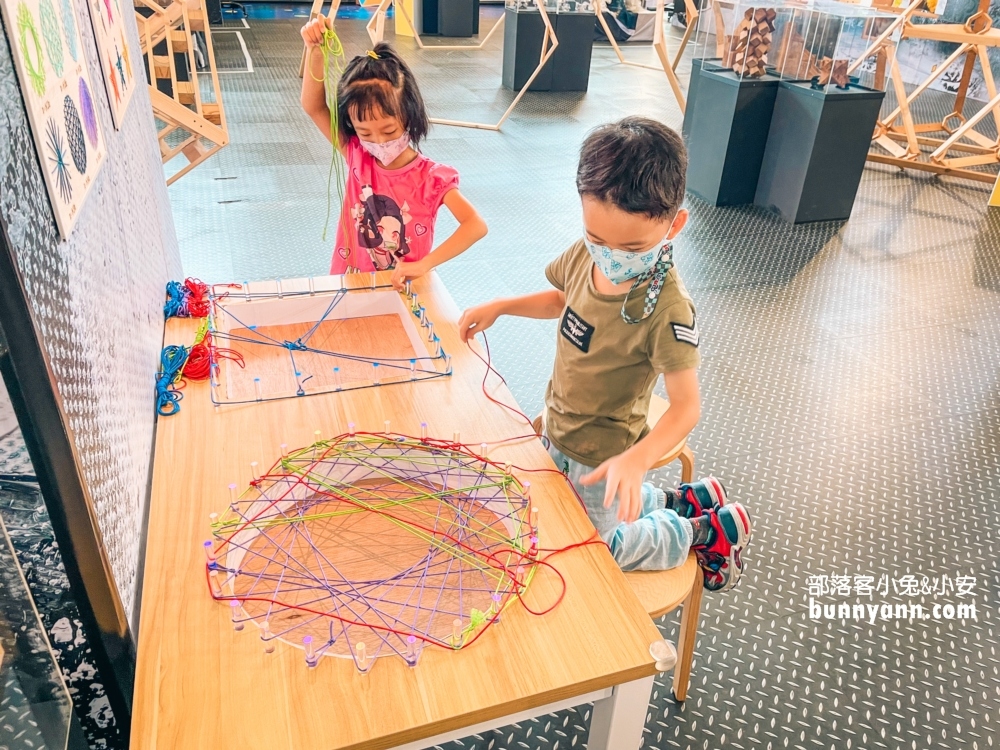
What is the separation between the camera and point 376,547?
101cm

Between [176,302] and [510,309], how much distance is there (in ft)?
2.26

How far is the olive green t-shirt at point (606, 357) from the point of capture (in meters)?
1.15

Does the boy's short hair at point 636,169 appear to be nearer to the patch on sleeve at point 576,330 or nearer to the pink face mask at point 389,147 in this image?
the patch on sleeve at point 576,330

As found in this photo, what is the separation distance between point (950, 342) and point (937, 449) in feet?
2.76

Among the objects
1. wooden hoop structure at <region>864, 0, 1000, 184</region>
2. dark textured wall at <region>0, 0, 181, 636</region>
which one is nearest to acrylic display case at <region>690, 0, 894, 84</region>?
wooden hoop structure at <region>864, 0, 1000, 184</region>

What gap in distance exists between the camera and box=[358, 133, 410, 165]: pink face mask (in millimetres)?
1682

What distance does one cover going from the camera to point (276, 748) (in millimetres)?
723

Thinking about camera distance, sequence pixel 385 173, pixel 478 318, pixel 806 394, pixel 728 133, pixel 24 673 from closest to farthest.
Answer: pixel 24 673, pixel 478 318, pixel 385 173, pixel 806 394, pixel 728 133

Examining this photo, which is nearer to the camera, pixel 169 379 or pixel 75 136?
pixel 75 136

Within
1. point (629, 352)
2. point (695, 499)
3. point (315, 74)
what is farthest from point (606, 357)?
point (315, 74)

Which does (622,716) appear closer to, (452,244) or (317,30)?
(452,244)

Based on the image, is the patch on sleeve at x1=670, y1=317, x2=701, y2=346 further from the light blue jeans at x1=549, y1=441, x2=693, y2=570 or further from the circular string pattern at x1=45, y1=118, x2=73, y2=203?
the circular string pattern at x1=45, y1=118, x2=73, y2=203

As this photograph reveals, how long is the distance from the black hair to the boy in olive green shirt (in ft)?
1.79

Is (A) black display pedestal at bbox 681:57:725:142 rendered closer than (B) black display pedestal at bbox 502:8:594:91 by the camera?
Yes
